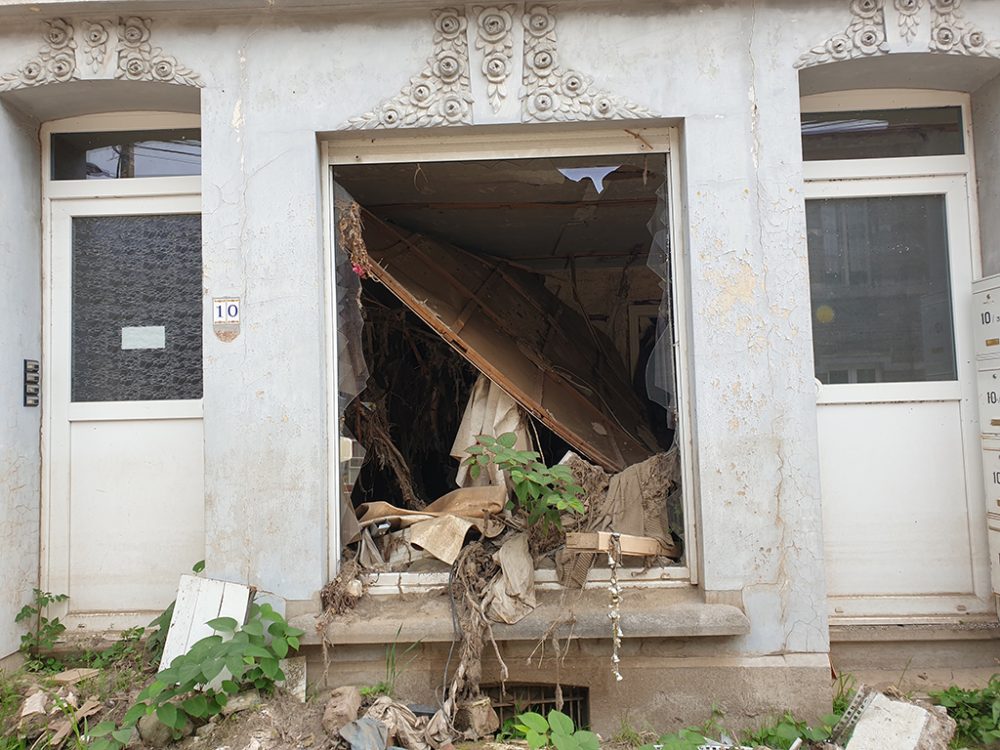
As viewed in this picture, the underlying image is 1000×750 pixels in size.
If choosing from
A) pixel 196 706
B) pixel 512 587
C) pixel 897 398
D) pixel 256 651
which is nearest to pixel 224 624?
pixel 256 651

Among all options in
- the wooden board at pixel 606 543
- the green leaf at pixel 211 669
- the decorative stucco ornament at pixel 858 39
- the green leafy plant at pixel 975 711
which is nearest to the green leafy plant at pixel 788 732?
the green leafy plant at pixel 975 711

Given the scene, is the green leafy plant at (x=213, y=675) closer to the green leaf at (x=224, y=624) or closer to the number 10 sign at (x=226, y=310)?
the green leaf at (x=224, y=624)

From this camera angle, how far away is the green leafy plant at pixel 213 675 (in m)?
3.09

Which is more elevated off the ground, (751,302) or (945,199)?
(945,199)

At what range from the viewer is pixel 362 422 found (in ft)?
15.2

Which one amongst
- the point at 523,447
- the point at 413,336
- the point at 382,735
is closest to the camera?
the point at 382,735

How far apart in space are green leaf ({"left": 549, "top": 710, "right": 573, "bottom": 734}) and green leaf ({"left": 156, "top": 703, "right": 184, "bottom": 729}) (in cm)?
165

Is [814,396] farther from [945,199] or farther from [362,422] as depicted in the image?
[362,422]

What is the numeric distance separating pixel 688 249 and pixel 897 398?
4.94ft

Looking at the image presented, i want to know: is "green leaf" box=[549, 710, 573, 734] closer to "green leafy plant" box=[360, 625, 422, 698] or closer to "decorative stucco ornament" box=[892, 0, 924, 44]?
"green leafy plant" box=[360, 625, 422, 698]

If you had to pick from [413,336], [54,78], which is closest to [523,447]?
[413,336]

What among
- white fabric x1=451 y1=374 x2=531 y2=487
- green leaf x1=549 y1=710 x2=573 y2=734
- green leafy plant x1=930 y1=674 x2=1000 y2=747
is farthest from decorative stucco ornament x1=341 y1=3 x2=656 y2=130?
green leafy plant x1=930 y1=674 x2=1000 y2=747

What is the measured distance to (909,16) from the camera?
3564mm

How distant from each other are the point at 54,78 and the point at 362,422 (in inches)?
99.8
